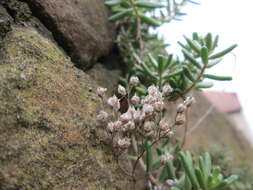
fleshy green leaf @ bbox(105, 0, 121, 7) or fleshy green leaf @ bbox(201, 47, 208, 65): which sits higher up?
fleshy green leaf @ bbox(105, 0, 121, 7)

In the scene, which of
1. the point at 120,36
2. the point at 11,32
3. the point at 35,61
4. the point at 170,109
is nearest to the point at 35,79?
the point at 35,61

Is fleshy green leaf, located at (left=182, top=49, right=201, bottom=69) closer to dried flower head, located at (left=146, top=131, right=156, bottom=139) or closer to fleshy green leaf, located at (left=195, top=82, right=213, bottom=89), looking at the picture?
fleshy green leaf, located at (left=195, top=82, right=213, bottom=89)

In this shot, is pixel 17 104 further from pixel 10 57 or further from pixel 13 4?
pixel 13 4

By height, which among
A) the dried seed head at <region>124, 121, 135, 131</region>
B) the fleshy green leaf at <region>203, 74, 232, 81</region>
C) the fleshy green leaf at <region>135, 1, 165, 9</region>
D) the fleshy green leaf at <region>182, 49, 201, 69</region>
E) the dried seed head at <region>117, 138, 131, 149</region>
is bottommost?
the dried seed head at <region>117, 138, 131, 149</region>

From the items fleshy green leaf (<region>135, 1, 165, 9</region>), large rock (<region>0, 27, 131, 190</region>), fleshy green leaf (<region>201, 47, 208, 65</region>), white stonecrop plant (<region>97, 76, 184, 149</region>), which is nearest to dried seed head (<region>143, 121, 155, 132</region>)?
white stonecrop plant (<region>97, 76, 184, 149</region>)

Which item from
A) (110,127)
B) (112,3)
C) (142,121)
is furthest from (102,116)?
(112,3)
